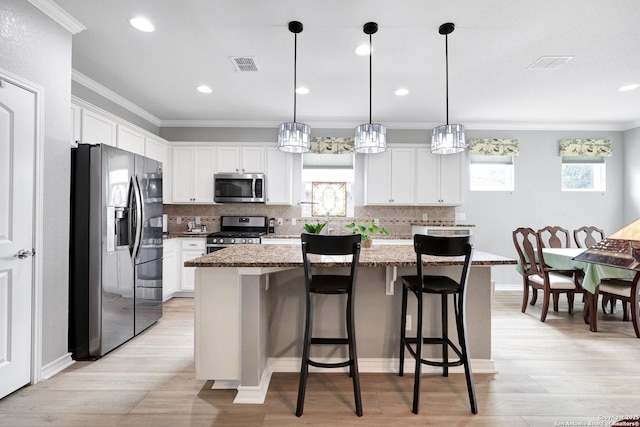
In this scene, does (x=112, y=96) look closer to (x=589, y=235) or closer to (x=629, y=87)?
(x=629, y=87)

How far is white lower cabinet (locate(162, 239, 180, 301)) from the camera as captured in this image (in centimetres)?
414

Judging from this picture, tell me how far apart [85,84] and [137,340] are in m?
2.84

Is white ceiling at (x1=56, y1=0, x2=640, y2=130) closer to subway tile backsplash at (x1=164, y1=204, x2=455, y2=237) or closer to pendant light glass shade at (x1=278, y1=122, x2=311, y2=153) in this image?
pendant light glass shade at (x1=278, y1=122, x2=311, y2=153)

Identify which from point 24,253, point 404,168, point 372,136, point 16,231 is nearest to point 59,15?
point 16,231

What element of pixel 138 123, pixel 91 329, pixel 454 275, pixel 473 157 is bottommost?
pixel 91 329

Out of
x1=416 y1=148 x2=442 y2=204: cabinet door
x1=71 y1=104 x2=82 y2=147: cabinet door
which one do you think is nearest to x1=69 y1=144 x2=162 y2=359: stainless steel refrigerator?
x1=71 y1=104 x2=82 y2=147: cabinet door

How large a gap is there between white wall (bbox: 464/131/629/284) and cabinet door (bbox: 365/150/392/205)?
1.36 m

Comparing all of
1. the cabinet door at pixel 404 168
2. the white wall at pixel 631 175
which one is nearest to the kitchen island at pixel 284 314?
the cabinet door at pixel 404 168

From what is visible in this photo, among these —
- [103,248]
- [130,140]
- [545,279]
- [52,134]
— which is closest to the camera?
[52,134]

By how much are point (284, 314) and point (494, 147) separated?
4414 millimetres

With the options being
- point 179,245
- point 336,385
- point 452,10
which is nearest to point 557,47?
point 452,10

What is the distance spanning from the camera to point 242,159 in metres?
4.84

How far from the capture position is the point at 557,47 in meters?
2.80

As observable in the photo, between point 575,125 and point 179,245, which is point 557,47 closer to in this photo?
point 575,125
